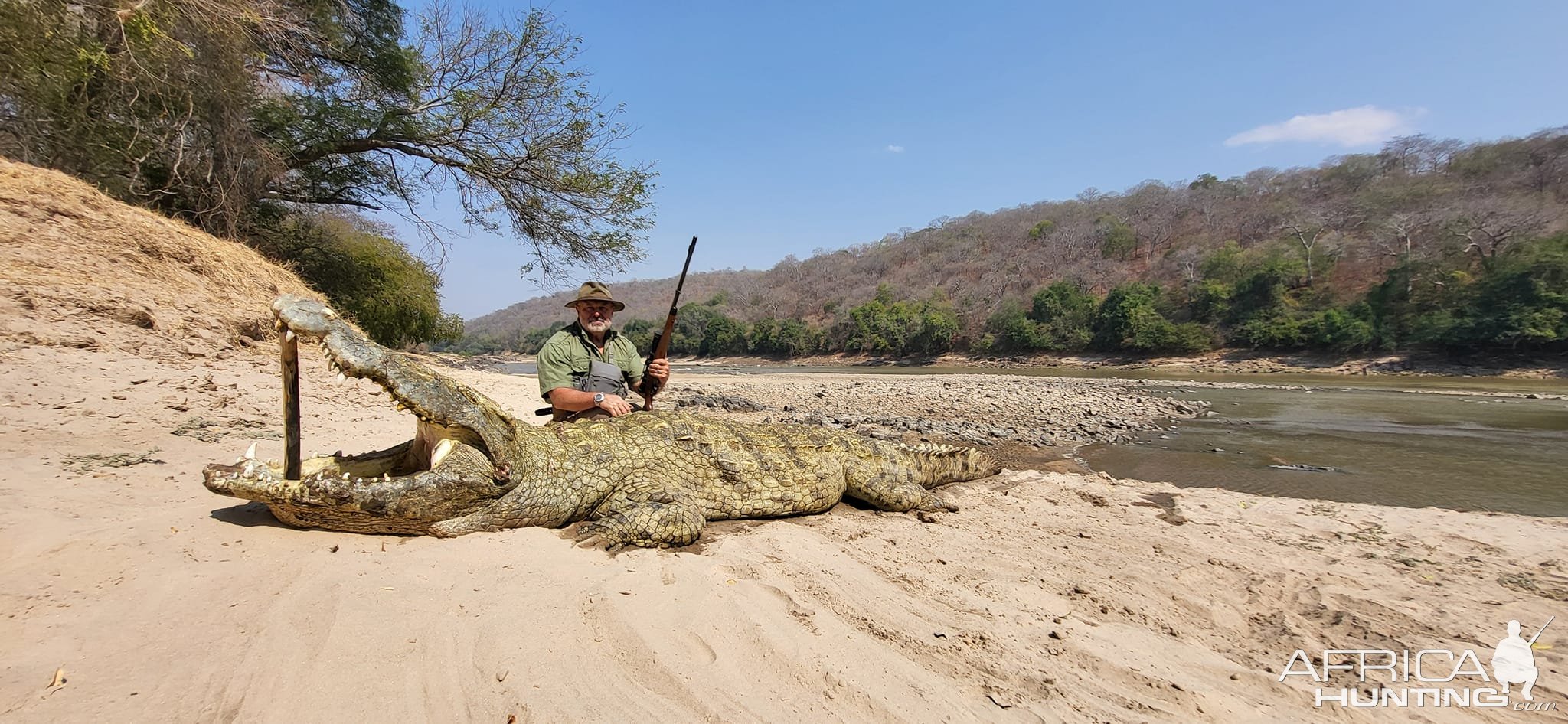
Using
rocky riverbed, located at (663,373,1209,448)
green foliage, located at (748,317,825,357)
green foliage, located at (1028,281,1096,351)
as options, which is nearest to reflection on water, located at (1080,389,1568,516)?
rocky riverbed, located at (663,373,1209,448)

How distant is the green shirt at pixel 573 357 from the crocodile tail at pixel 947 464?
106 inches

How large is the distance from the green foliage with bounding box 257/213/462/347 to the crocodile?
10865mm

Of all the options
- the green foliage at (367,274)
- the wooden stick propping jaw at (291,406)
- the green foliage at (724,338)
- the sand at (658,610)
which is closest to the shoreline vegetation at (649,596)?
the sand at (658,610)

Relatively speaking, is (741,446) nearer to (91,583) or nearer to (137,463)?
(91,583)

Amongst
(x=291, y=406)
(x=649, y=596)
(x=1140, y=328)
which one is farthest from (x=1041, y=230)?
(x=291, y=406)

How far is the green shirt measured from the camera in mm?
4539

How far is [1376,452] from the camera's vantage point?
8617 millimetres

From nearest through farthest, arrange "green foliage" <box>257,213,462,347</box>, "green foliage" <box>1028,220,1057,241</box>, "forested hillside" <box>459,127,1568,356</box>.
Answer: "green foliage" <box>257,213,462,347</box>, "forested hillside" <box>459,127,1568,356</box>, "green foliage" <box>1028,220,1057,241</box>

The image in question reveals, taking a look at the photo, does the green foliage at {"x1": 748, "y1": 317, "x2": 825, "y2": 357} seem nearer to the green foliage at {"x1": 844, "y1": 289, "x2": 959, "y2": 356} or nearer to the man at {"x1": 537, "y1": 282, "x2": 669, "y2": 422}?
the green foliage at {"x1": 844, "y1": 289, "x2": 959, "y2": 356}

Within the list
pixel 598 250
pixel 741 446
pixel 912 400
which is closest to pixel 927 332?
pixel 912 400

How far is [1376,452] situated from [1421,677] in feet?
28.7

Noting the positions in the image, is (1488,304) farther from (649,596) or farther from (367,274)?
(367,274)

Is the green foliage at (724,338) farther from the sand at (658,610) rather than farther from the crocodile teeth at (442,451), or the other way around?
the crocodile teeth at (442,451)

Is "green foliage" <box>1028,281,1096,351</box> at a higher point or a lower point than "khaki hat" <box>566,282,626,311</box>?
higher
